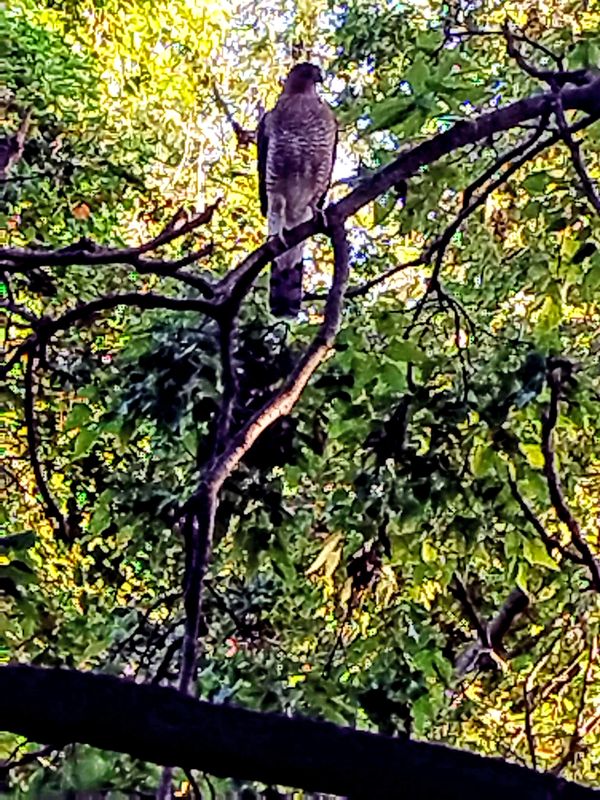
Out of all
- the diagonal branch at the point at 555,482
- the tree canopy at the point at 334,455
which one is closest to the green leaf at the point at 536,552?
the tree canopy at the point at 334,455

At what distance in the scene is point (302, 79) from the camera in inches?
163

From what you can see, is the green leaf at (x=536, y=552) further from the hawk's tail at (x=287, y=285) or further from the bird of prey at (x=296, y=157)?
the bird of prey at (x=296, y=157)

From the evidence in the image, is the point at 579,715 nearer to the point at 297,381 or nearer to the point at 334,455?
the point at 334,455

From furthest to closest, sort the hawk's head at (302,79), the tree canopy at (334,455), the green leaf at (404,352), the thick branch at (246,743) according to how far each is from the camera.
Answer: the hawk's head at (302,79), the green leaf at (404,352), the tree canopy at (334,455), the thick branch at (246,743)

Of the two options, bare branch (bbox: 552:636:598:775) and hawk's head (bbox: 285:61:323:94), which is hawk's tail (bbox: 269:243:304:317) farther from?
bare branch (bbox: 552:636:598:775)

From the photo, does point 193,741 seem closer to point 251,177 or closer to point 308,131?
point 308,131

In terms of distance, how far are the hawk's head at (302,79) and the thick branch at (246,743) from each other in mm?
3353

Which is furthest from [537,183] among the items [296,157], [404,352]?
[296,157]

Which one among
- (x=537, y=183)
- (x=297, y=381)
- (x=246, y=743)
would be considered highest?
(x=537, y=183)

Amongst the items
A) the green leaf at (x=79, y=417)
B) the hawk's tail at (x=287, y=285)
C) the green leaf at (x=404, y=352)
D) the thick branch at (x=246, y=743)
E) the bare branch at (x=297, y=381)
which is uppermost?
the hawk's tail at (x=287, y=285)

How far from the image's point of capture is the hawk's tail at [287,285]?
2.88 meters

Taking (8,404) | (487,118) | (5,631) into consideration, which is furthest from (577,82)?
(8,404)

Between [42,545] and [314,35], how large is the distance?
311cm

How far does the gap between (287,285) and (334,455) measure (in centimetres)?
88
